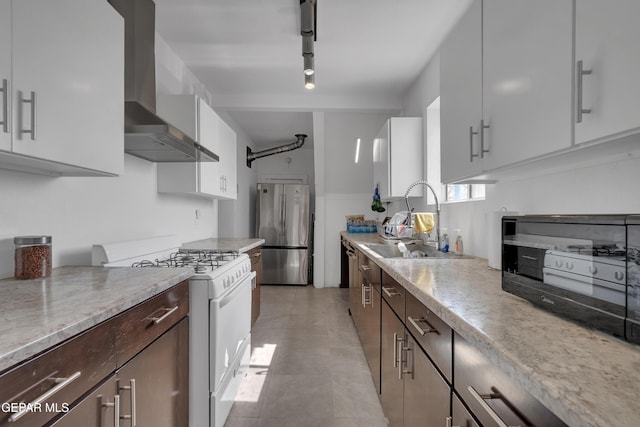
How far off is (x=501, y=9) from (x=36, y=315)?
178 cm

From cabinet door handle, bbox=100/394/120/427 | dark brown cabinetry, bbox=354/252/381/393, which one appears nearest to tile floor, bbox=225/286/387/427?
dark brown cabinetry, bbox=354/252/381/393

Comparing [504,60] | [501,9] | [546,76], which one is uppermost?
[501,9]

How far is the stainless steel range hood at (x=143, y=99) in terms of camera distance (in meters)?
1.64

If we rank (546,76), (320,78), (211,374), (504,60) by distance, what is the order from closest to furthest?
(546,76) → (504,60) → (211,374) → (320,78)

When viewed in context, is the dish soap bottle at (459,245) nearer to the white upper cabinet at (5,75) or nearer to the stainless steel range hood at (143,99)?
the stainless steel range hood at (143,99)

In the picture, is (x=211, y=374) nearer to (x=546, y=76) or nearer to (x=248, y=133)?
(x=546, y=76)

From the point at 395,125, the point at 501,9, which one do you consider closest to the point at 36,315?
the point at 501,9

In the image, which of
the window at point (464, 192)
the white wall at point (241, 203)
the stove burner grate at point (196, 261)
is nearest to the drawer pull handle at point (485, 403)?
the stove burner grate at point (196, 261)

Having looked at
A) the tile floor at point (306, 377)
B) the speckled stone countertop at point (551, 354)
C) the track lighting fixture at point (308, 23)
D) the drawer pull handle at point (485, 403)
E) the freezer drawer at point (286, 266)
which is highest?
the track lighting fixture at point (308, 23)

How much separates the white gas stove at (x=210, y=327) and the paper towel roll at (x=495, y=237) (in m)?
1.37

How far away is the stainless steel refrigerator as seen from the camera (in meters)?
5.07

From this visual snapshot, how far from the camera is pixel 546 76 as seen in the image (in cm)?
91

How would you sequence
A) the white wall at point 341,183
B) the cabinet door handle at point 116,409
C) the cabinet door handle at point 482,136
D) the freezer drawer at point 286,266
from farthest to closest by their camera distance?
the freezer drawer at point 286,266 → the white wall at point 341,183 → the cabinet door handle at point 482,136 → the cabinet door handle at point 116,409

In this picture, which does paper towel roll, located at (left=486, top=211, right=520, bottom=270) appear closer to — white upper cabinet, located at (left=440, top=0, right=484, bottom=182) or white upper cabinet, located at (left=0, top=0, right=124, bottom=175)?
white upper cabinet, located at (left=440, top=0, right=484, bottom=182)
